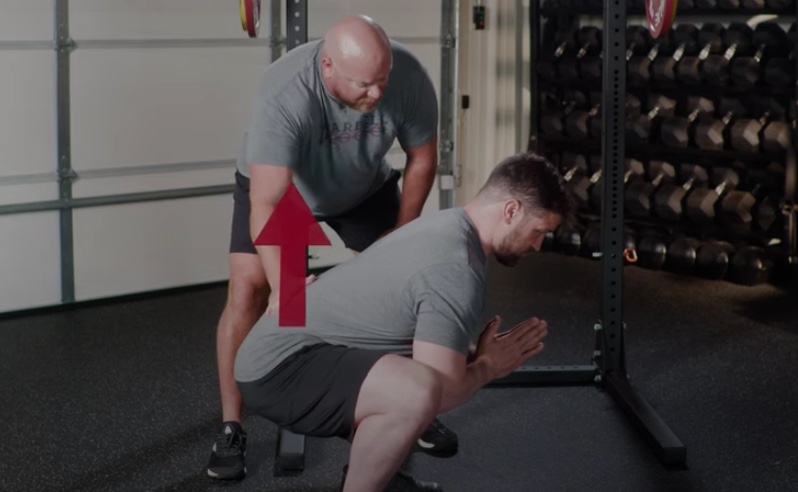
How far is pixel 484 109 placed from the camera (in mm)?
6227

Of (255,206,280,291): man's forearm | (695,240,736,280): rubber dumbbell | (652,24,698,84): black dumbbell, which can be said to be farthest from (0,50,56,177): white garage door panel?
(695,240,736,280): rubber dumbbell

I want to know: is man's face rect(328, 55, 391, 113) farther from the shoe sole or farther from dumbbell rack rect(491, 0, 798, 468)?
dumbbell rack rect(491, 0, 798, 468)

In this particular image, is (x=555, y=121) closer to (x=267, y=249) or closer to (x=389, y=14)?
(x=389, y=14)

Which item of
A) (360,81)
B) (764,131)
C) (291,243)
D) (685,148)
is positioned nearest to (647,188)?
(685,148)

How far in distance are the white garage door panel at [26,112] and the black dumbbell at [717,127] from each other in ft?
9.28

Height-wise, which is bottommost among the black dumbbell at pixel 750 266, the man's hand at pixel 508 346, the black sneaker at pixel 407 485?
the black sneaker at pixel 407 485

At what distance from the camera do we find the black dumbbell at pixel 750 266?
511cm

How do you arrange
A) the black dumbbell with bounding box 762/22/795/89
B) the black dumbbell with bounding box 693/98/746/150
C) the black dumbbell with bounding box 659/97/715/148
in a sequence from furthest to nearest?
the black dumbbell with bounding box 659/97/715/148 → the black dumbbell with bounding box 693/98/746/150 → the black dumbbell with bounding box 762/22/795/89

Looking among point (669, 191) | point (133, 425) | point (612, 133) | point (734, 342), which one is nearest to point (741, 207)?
point (669, 191)

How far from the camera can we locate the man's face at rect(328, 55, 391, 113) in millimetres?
2512

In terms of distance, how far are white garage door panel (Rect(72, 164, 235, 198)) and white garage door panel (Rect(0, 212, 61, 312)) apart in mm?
179

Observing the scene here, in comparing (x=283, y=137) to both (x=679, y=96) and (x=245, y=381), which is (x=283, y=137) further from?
(x=679, y=96)

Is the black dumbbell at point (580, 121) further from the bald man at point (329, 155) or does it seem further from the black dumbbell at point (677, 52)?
the bald man at point (329, 155)

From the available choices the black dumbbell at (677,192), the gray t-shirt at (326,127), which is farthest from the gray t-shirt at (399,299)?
the black dumbbell at (677,192)
